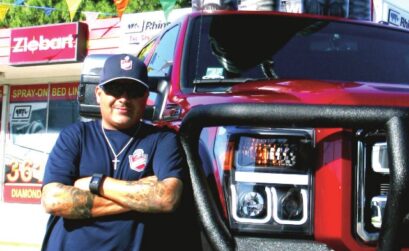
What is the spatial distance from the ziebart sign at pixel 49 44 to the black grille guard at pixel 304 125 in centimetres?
1255

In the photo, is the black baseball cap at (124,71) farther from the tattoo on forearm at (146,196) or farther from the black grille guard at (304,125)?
the tattoo on forearm at (146,196)

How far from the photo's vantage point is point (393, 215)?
2469 millimetres

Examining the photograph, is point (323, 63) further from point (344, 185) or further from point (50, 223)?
point (50, 223)

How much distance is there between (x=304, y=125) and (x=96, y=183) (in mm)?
934

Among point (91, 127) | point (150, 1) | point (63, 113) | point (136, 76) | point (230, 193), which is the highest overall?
point (150, 1)

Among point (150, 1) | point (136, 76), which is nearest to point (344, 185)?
point (136, 76)

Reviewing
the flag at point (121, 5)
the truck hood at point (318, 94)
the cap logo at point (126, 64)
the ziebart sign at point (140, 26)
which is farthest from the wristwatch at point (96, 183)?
the flag at point (121, 5)

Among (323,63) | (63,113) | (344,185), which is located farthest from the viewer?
(63,113)

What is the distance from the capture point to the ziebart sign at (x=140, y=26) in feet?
46.4

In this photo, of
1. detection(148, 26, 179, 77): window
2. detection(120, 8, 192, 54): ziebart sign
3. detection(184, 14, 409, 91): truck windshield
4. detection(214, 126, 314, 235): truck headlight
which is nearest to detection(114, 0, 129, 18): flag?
detection(120, 8, 192, 54): ziebart sign

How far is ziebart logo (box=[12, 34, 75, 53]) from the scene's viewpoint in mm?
15250

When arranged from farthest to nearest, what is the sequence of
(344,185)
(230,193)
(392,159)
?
(230,193) → (344,185) → (392,159)

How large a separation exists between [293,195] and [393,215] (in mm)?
462

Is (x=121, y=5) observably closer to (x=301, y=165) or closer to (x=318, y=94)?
(x=318, y=94)
